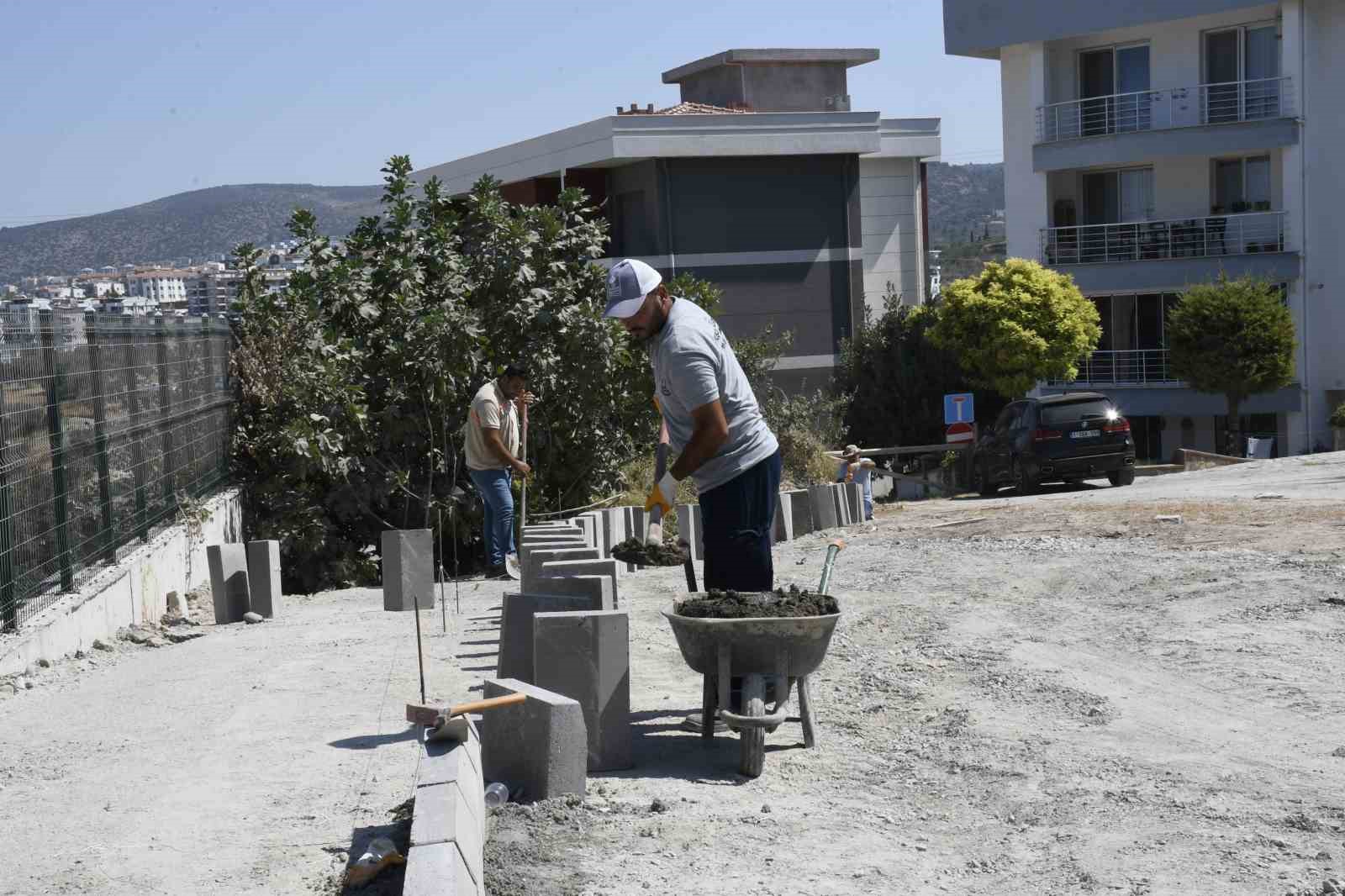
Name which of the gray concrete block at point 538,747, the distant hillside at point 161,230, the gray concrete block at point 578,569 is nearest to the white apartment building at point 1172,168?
the gray concrete block at point 578,569

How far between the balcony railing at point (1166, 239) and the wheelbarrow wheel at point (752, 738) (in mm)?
30515

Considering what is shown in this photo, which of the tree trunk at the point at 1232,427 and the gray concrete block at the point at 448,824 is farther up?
the gray concrete block at the point at 448,824

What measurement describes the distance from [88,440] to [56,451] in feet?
2.78

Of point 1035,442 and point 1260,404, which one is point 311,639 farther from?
point 1260,404

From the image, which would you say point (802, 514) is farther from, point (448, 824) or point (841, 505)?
point (448, 824)

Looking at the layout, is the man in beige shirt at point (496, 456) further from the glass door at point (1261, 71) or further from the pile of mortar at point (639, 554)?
the glass door at point (1261, 71)

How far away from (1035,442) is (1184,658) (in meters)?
14.4

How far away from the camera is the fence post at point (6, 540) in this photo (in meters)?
7.95

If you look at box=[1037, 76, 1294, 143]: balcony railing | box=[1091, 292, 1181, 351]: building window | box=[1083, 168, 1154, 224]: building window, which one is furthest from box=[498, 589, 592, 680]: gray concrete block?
Answer: box=[1083, 168, 1154, 224]: building window

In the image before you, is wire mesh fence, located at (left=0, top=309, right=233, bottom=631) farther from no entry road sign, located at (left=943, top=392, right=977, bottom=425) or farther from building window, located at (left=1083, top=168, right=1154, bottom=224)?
building window, located at (left=1083, top=168, right=1154, bottom=224)

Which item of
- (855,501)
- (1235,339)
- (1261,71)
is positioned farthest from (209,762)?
(1261,71)

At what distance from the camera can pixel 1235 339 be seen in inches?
1196

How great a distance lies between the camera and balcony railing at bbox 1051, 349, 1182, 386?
3475 cm

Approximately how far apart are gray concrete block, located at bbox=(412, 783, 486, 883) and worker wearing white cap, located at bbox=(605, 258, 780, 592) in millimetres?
1978
